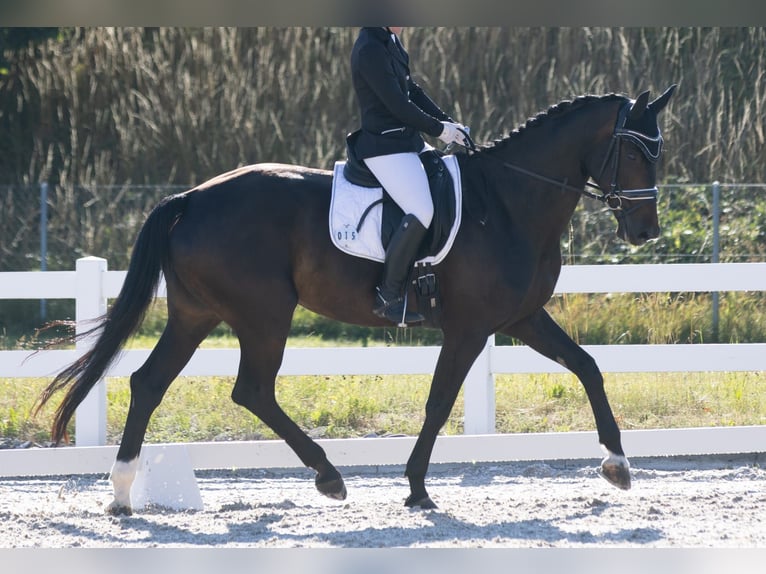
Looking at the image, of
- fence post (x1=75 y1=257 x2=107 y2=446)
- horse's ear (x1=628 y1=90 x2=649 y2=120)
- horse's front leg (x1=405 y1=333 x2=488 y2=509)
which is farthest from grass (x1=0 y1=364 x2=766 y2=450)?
horse's ear (x1=628 y1=90 x2=649 y2=120)

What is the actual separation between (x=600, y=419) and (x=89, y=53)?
13159 mm

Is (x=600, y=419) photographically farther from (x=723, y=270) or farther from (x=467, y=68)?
(x=467, y=68)

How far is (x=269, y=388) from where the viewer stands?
5582 mm

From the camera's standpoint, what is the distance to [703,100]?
14352mm

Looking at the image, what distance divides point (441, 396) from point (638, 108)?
5.98 ft

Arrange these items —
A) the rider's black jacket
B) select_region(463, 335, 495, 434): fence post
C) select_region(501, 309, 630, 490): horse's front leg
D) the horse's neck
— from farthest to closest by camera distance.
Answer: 1. select_region(463, 335, 495, 434): fence post
2. select_region(501, 309, 630, 490): horse's front leg
3. the horse's neck
4. the rider's black jacket

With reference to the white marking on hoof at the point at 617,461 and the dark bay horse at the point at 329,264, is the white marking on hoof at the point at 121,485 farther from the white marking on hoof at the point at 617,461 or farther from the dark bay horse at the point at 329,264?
the white marking on hoof at the point at 617,461

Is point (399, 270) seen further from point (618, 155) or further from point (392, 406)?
point (392, 406)

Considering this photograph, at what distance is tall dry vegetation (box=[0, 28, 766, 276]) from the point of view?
14195 mm

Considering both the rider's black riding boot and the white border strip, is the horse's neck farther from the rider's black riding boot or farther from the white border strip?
the white border strip

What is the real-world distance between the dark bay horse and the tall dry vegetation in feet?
27.1

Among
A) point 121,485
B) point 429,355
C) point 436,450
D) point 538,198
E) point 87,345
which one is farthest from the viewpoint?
point 429,355

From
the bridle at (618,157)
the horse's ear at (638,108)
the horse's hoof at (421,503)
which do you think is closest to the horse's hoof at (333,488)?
the horse's hoof at (421,503)

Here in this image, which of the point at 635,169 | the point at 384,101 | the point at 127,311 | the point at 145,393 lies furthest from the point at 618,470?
the point at 127,311
